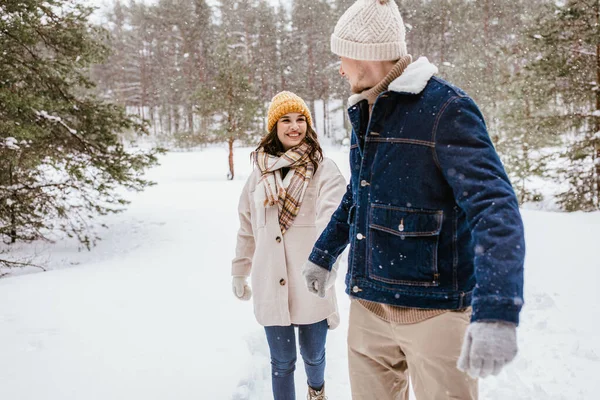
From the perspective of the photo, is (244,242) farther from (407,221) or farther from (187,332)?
(187,332)

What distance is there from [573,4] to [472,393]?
1156 centimetres

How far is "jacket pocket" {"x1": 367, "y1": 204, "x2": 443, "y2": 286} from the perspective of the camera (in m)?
1.53

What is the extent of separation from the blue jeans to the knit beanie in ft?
5.97

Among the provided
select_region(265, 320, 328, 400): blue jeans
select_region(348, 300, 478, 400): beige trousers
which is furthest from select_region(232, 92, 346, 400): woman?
select_region(348, 300, 478, 400): beige trousers

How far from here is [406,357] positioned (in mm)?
1709

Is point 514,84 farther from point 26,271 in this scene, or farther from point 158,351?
point 26,271

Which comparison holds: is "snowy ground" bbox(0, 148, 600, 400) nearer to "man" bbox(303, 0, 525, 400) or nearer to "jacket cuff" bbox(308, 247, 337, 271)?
"jacket cuff" bbox(308, 247, 337, 271)

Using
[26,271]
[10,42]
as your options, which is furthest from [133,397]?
[10,42]

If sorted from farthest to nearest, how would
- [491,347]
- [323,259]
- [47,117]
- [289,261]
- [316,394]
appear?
[47,117] → [316,394] → [289,261] → [323,259] → [491,347]

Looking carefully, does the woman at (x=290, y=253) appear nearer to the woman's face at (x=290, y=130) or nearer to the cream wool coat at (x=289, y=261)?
the cream wool coat at (x=289, y=261)

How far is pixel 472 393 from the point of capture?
153 cm

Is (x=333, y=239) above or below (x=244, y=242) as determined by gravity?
above

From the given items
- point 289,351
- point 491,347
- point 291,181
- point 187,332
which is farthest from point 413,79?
point 187,332

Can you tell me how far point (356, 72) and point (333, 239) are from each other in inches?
31.7
